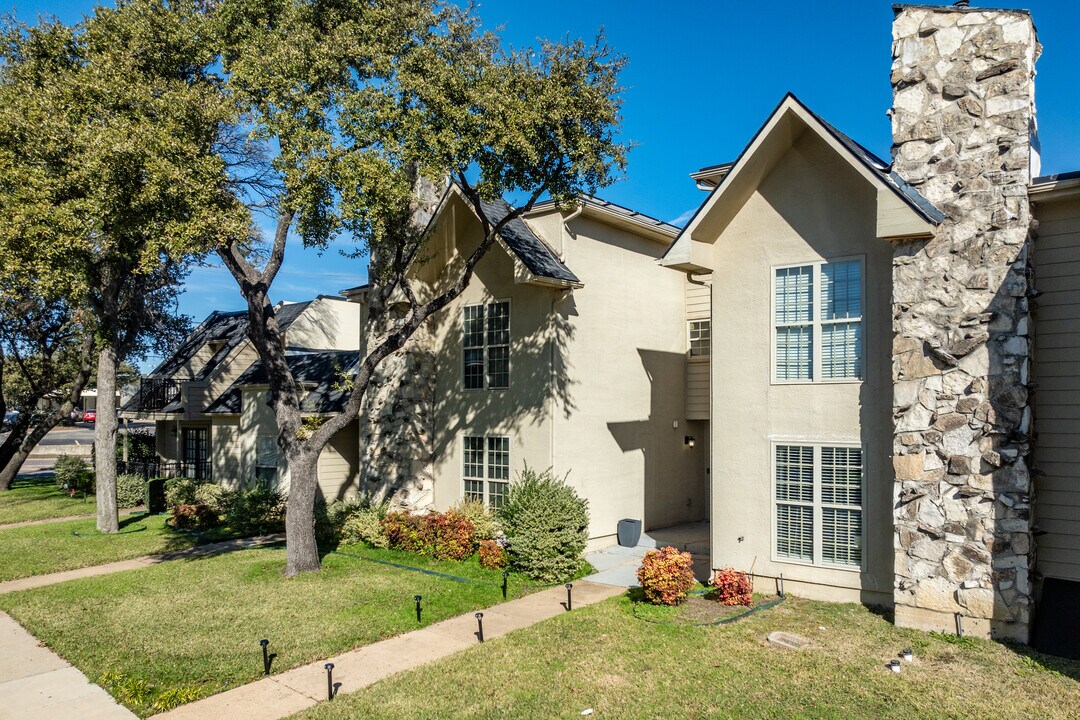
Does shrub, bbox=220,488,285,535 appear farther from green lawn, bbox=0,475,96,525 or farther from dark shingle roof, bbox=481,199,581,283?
dark shingle roof, bbox=481,199,581,283

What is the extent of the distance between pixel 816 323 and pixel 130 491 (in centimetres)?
2386

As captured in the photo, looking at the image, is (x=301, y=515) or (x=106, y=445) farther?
(x=106, y=445)

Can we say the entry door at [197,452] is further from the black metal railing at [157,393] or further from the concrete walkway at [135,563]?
the concrete walkway at [135,563]

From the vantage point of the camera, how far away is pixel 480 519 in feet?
52.6

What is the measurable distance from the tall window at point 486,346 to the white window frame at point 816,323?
6759mm

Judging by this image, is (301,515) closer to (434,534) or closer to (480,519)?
(434,534)

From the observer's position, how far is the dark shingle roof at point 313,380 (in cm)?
2084

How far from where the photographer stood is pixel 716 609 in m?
11.3

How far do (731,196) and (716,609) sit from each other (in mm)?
7097

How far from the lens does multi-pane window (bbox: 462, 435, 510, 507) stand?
657 inches

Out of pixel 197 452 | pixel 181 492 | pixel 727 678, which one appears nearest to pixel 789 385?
pixel 727 678

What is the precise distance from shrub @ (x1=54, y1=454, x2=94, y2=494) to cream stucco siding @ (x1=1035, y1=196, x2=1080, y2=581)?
31.2m

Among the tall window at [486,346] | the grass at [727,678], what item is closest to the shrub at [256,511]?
the tall window at [486,346]

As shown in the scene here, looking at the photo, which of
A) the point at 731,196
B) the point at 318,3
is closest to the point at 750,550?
the point at 731,196
